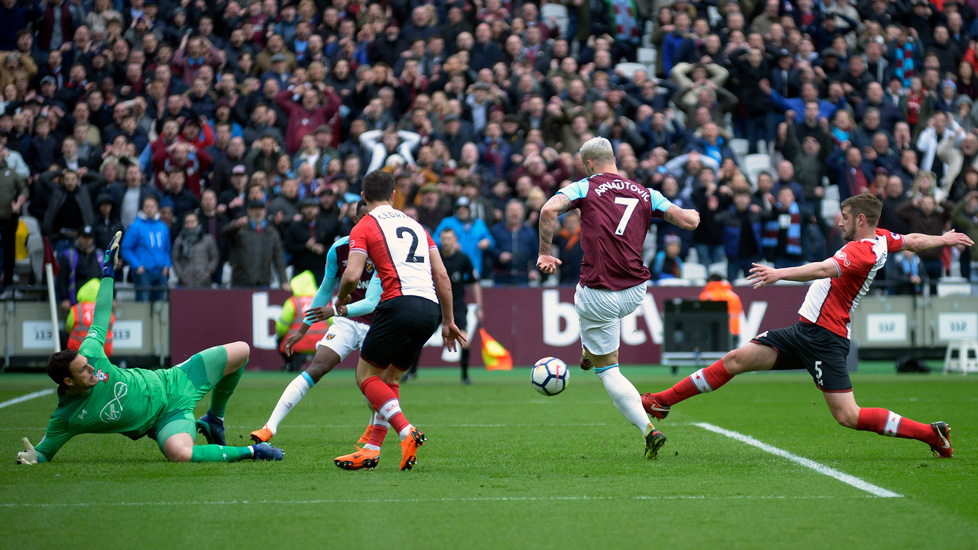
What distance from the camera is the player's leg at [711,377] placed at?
27.3 feet

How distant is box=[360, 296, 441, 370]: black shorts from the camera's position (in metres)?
7.50

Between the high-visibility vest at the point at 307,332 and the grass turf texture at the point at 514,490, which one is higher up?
the high-visibility vest at the point at 307,332

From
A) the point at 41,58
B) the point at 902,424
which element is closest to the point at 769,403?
the point at 902,424

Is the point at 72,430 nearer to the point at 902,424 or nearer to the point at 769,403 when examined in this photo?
the point at 902,424

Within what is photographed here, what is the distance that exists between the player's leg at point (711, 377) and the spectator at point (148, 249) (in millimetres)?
11190

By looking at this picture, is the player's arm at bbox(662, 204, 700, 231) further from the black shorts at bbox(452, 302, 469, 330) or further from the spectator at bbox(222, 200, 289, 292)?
the spectator at bbox(222, 200, 289, 292)

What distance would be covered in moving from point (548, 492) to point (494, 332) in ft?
36.9

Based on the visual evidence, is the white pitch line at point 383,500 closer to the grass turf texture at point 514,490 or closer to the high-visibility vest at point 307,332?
the grass turf texture at point 514,490

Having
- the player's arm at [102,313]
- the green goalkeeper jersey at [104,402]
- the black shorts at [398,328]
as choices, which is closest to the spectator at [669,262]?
the black shorts at [398,328]

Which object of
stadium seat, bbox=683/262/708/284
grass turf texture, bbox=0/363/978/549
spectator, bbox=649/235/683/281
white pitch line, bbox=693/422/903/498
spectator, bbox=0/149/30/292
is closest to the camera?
grass turf texture, bbox=0/363/978/549

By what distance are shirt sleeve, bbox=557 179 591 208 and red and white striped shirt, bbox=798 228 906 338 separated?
1796 mm

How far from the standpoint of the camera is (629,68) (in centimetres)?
2258

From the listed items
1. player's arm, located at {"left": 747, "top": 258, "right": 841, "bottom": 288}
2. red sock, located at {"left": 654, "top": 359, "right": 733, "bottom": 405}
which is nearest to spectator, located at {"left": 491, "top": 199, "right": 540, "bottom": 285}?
red sock, located at {"left": 654, "top": 359, "right": 733, "bottom": 405}

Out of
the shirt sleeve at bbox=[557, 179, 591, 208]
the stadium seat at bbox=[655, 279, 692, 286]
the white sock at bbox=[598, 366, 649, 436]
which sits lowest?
the white sock at bbox=[598, 366, 649, 436]
